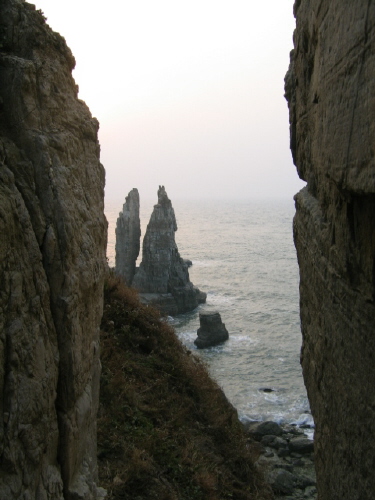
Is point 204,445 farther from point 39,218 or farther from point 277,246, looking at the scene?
point 277,246

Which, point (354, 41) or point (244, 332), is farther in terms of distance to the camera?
point (244, 332)

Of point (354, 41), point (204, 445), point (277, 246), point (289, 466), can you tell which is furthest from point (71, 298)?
point (277, 246)

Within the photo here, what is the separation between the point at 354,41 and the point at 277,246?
311ft

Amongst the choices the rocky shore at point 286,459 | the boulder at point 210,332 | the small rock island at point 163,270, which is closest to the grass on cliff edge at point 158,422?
the rocky shore at point 286,459

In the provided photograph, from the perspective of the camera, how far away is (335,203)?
4.30 m

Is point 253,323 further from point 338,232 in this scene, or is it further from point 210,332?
point 338,232

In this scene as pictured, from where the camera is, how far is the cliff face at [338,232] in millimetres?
3217

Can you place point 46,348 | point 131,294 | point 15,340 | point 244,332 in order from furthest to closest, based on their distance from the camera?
point 244,332 → point 131,294 → point 46,348 → point 15,340

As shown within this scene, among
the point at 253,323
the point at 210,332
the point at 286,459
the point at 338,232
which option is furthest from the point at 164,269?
the point at 338,232

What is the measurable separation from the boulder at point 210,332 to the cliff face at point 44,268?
34.0 meters

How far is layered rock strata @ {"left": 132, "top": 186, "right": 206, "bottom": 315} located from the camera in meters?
53.0

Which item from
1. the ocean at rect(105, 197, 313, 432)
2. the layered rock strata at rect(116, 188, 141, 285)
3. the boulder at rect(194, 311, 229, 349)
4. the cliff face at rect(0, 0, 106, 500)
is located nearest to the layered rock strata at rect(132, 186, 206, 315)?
the ocean at rect(105, 197, 313, 432)

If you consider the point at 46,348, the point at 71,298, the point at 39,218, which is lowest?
the point at 46,348

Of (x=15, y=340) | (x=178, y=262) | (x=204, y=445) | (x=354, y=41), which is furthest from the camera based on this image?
(x=178, y=262)
